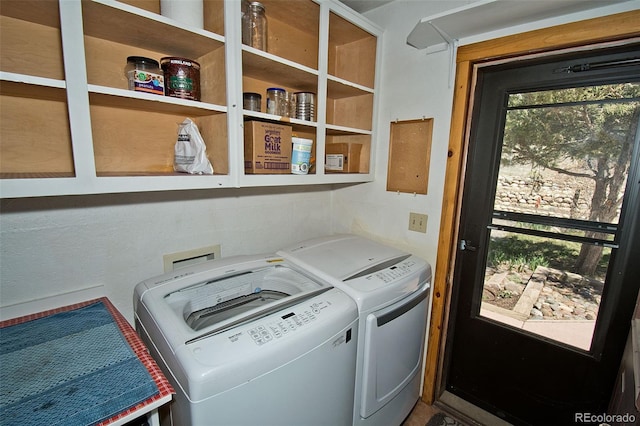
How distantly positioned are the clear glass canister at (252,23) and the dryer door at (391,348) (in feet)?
4.20

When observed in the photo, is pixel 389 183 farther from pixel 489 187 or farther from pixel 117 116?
pixel 117 116

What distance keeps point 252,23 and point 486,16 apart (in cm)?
99

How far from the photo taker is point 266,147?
4.25ft

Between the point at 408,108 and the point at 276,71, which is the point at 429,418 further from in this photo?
the point at 276,71

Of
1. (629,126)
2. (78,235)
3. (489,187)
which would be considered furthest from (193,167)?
(629,126)

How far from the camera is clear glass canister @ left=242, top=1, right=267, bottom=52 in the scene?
1.23 m

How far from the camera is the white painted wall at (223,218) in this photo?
1064 mm

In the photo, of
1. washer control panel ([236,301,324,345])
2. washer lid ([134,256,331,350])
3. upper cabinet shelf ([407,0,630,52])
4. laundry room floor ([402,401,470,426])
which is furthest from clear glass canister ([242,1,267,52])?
laundry room floor ([402,401,470,426])

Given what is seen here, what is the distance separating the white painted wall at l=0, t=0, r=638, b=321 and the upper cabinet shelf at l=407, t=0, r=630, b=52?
0.23ft

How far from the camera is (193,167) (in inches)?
45.8

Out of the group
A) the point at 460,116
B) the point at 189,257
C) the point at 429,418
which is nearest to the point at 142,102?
the point at 189,257

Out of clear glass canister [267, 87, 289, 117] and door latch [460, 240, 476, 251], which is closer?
clear glass canister [267, 87, 289, 117]

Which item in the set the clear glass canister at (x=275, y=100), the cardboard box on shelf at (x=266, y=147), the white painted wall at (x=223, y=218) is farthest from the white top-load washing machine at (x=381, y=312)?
the clear glass canister at (x=275, y=100)

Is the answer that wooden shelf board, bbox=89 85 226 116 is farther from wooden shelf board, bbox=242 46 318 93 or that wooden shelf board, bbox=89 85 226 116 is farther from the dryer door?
the dryer door
